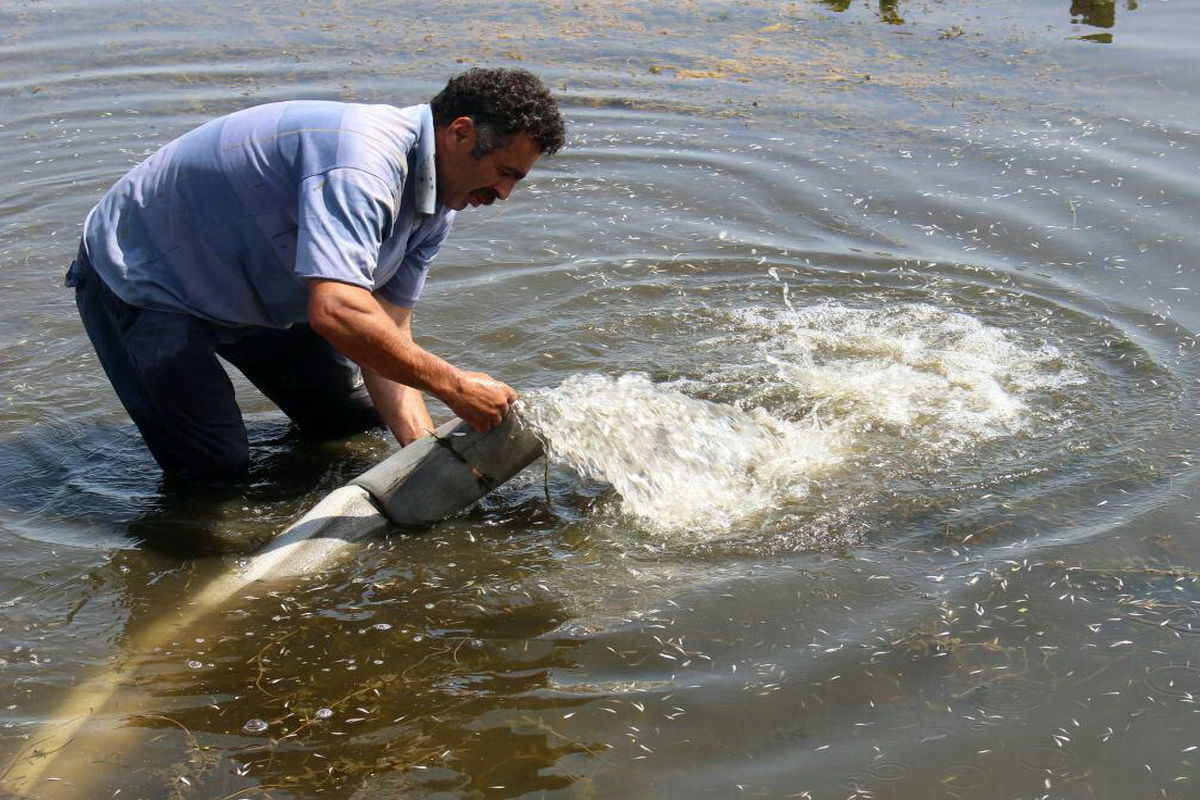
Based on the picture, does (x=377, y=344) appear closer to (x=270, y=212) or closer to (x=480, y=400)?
(x=480, y=400)

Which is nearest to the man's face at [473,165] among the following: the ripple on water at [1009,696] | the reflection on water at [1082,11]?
the ripple on water at [1009,696]

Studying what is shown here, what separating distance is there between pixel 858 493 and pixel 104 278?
11.3 ft

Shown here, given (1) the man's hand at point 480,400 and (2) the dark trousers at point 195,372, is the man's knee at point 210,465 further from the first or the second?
(1) the man's hand at point 480,400

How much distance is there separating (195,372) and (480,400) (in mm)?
1264

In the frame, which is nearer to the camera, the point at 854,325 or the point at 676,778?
the point at 676,778

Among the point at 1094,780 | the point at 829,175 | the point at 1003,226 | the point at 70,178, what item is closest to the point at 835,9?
the point at 829,175

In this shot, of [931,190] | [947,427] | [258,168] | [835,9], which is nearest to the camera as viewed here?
[258,168]

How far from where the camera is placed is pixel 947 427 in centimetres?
646

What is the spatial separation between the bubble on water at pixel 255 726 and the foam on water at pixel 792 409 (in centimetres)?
171

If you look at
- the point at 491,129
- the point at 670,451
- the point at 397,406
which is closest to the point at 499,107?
the point at 491,129

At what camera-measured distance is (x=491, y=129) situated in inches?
194

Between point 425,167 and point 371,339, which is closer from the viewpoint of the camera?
point 371,339

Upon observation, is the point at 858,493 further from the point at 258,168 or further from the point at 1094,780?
the point at 258,168

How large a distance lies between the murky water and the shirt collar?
101 centimetres
